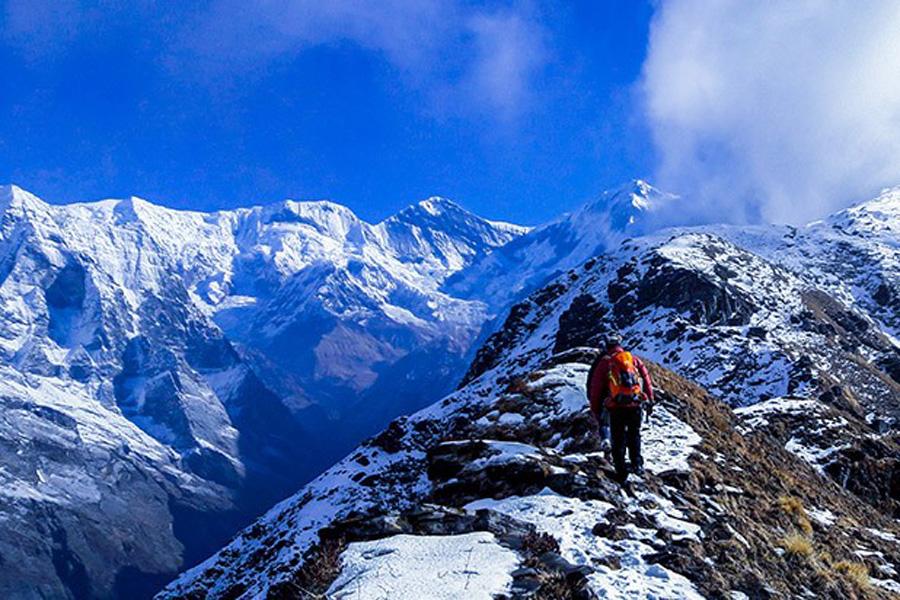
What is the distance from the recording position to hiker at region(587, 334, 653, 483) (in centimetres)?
1752

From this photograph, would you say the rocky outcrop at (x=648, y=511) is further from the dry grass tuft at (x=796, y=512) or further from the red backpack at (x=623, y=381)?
the red backpack at (x=623, y=381)

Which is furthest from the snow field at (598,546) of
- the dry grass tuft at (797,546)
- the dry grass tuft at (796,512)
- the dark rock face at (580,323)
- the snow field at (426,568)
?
the dark rock face at (580,323)

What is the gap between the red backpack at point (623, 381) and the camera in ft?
57.3

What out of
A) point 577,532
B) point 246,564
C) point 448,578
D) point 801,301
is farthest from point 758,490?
point 801,301

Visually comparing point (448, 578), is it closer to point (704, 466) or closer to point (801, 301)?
point (704, 466)

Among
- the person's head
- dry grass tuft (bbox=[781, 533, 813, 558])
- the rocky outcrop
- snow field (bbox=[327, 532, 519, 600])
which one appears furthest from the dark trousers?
snow field (bbox=[327, 532, 519, 600])

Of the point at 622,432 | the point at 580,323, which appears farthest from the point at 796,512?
the point at 580,323

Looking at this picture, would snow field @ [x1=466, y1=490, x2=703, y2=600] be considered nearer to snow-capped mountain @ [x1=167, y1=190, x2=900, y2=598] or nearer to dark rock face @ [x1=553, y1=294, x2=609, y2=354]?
snow-capped mountain @ [x1=167, y1=190, x2=900, y2=598]

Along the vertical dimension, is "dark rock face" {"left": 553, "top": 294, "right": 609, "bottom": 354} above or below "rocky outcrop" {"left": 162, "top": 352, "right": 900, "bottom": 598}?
above

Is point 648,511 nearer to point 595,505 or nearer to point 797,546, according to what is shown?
point 595,505

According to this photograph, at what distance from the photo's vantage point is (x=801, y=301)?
110 metres

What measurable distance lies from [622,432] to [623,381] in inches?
49.7

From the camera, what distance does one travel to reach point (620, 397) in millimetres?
17453

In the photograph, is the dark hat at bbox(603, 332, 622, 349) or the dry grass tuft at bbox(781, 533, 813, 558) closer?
the dry grass tuft at bbox(781, 533, 813, 558)
